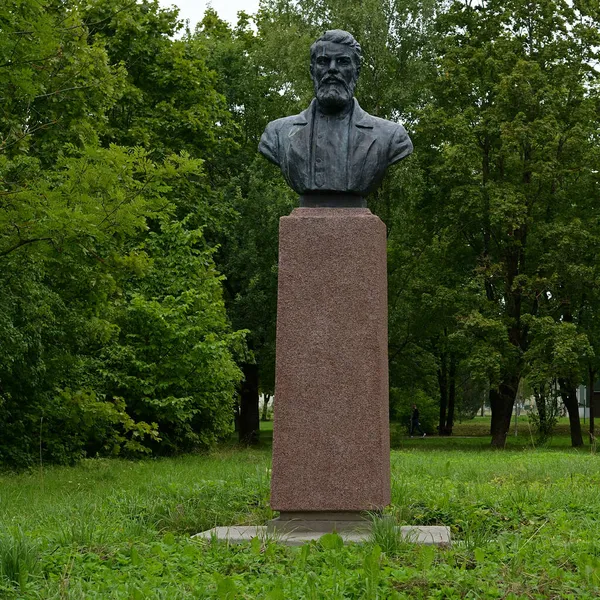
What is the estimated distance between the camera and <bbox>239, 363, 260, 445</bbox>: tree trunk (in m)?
29.9

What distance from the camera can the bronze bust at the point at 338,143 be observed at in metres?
8.02

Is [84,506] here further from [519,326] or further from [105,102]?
[519,326]

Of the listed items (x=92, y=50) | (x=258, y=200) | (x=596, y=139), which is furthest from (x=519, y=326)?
(x=92, y=50)

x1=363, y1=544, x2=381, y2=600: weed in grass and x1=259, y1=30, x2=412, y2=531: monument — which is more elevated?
x1=259, y1=30, x2=412, y2=531: monument

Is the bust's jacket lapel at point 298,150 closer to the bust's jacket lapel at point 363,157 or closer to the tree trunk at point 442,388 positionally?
the bust's jacket lapel at point 363,157

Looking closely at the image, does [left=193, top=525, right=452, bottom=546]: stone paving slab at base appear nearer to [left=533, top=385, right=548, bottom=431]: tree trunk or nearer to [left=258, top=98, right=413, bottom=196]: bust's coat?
[left=258, top=98, right=413, bottom=196]: bust's coat

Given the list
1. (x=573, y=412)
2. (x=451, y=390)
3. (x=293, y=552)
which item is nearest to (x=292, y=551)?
(x=293, y=552)

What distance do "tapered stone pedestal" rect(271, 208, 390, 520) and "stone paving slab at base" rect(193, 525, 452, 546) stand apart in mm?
309

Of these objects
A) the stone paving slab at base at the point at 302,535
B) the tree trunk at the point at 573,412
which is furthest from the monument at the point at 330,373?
the tree trunk at the point at 573,412

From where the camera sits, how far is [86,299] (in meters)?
15.4

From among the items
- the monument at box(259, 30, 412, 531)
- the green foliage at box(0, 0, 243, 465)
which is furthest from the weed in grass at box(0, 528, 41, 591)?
the green foliage at box(0, 0, 243, 465)

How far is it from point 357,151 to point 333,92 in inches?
21.2

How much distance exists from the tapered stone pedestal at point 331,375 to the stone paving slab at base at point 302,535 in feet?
1.01

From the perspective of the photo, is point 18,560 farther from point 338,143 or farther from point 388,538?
point 338,143
